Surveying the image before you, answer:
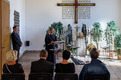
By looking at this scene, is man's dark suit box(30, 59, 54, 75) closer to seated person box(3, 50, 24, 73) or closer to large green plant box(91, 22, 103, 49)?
seated person box(3, 50, 24, 73)

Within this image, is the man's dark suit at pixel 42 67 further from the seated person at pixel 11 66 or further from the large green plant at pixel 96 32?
the large green plant at pixel 96 32

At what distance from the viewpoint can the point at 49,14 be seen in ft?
31.9

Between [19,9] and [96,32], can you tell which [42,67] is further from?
[96,32]

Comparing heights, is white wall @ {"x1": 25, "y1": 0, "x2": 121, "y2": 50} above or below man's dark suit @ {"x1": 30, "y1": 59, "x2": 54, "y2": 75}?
above

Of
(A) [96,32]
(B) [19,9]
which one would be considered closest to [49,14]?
(B) [19,9]

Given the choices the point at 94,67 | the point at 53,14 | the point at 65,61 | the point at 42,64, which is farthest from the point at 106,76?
the point at 53,14

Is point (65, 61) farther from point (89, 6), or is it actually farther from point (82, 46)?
point (89, 6)

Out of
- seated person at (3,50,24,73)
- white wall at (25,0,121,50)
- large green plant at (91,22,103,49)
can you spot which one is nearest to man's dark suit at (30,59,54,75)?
seated person at (3,50,24,73)

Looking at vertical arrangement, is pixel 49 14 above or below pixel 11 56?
above

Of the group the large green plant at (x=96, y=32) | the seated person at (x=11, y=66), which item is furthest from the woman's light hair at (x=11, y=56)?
the large green plant at (x=96, y=32)

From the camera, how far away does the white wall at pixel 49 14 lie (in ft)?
31.8

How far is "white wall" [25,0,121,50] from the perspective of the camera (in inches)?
382

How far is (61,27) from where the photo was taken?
9.22 m

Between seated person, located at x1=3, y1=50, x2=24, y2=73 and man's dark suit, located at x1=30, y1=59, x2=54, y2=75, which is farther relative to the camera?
man's dark suit, located at x1=30, y1=59, x2=54, y2=75
